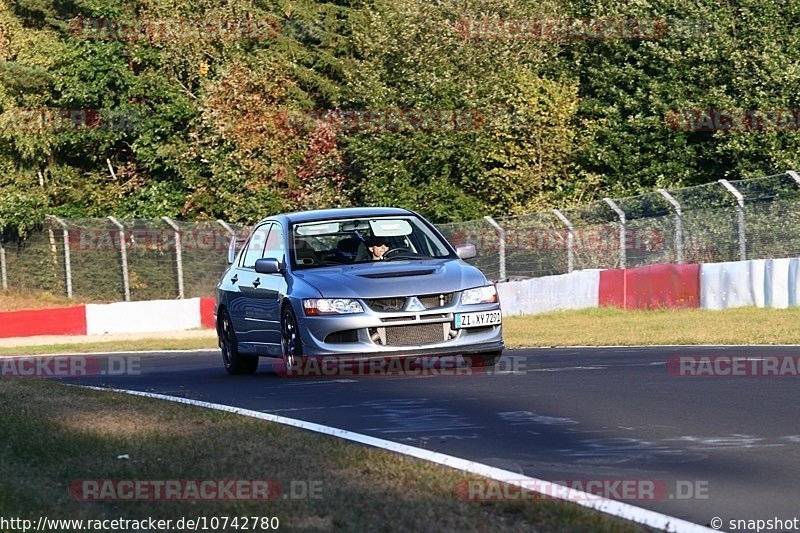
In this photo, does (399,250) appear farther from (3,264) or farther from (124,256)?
(3,264)

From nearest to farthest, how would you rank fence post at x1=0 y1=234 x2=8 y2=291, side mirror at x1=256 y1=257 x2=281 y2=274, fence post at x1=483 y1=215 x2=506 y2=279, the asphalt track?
1. the asphalt track
2. side mirror at x1=256 y1=257 x2=281 y2=274
3. fence post at x1=483 y1=215 x2=506 y2=279
4. fence post at x1=0 y1=234 x2=8 y2=291

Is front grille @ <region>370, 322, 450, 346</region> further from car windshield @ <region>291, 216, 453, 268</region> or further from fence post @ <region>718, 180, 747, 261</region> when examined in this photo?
fence post @ <region>718, 180, 747, 261</region>

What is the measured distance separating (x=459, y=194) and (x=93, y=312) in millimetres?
12435

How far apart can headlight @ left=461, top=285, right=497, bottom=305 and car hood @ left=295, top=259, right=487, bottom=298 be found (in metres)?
0.05

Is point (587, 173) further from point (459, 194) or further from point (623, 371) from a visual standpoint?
point (623, 371)

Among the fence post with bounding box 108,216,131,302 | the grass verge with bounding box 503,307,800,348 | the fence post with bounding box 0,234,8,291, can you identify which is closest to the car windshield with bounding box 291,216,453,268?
the grass verge with bounding box 503,307,800,348

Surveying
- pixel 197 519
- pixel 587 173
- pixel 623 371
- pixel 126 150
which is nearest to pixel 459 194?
pixel 587 173

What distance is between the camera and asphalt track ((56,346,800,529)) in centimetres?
719

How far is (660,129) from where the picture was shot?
38.9 m

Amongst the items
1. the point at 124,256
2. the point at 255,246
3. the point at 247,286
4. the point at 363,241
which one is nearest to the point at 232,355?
the point at 247,286

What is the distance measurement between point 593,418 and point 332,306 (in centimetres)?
383

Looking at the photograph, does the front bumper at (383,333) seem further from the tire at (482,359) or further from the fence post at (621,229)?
the fence post at (621,229)

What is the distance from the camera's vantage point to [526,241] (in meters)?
30.3

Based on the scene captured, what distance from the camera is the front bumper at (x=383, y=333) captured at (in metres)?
12.8
